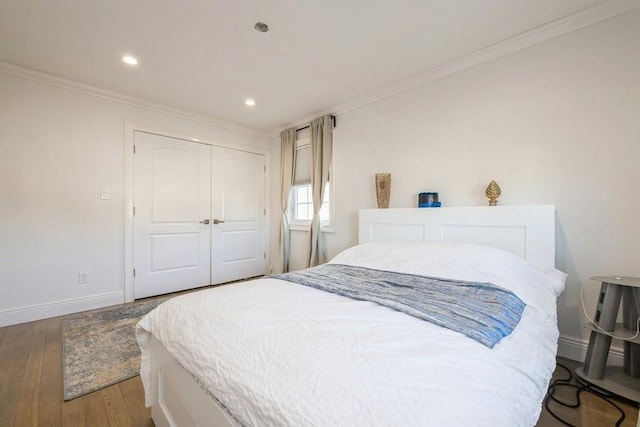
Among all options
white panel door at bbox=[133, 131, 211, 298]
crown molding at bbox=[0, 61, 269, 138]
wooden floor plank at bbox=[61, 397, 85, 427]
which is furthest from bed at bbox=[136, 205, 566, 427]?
crown molding at bbox=[0, 61, 269, 138]

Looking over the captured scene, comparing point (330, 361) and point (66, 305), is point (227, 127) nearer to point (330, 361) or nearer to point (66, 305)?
point (66, 305)

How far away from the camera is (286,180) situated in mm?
4082

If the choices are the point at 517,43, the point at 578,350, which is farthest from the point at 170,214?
the point at 578,350

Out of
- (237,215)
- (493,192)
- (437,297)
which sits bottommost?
(437,297)

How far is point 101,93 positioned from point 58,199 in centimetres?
120

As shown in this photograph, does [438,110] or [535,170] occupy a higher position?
[438,110]

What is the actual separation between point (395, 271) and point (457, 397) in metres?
1.34

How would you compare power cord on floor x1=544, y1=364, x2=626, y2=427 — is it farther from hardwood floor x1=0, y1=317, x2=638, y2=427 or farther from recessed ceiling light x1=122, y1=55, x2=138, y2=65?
recessed ceiling light x1=122, y1=55, x2=138, y2=65

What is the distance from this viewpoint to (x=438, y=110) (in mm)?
2611

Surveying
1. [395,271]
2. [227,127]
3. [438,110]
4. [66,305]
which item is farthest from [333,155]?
[66,305]

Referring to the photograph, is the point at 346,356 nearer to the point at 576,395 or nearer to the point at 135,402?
the point at 135,402

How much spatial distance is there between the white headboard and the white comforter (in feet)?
2.20

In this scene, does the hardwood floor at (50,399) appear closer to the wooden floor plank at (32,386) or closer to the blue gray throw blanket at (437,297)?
the wooden floor plank at (32,386)

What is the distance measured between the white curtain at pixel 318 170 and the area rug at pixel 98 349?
198 centimetres
